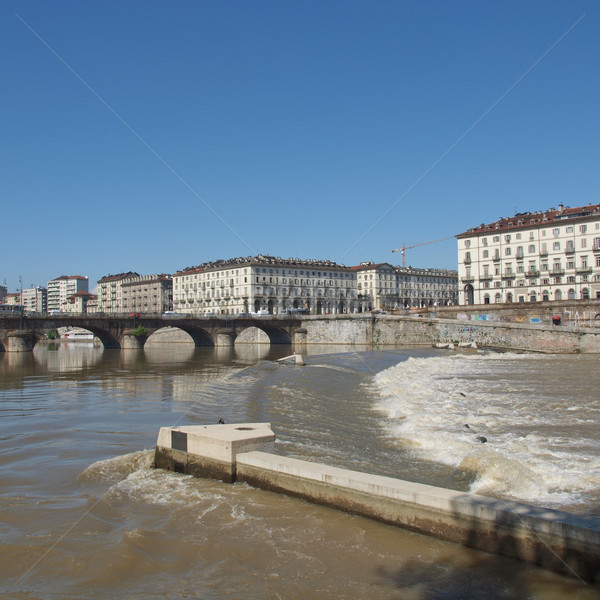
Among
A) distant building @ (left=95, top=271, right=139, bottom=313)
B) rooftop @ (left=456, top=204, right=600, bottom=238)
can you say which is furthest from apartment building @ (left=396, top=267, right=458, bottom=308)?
distant building @ (left=95, top=271, right=139, bottom=313)

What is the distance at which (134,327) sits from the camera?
81625 millimetres

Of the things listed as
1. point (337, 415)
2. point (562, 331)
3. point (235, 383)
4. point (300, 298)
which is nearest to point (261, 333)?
point (300, 298)

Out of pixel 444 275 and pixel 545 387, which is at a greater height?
pixel 444 275

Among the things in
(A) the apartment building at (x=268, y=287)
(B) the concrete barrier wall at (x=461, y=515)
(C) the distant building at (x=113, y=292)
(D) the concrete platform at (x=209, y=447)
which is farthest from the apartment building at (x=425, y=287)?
(B) the concrete barrier wall at (x=461, y=515)

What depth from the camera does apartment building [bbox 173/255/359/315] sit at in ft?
422

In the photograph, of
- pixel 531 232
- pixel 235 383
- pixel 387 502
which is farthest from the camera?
pixel 531 232

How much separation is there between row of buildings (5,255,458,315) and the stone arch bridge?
28.0 meters

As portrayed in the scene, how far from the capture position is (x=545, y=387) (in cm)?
2452

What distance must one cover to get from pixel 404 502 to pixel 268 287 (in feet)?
403

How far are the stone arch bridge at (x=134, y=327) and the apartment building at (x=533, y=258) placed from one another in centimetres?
3050

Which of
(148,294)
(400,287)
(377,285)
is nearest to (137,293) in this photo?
(148,294)

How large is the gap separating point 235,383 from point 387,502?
21160 mm

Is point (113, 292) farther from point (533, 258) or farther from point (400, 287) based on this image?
point (533, 258)

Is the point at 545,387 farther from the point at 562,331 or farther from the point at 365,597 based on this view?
the point at 562,331
